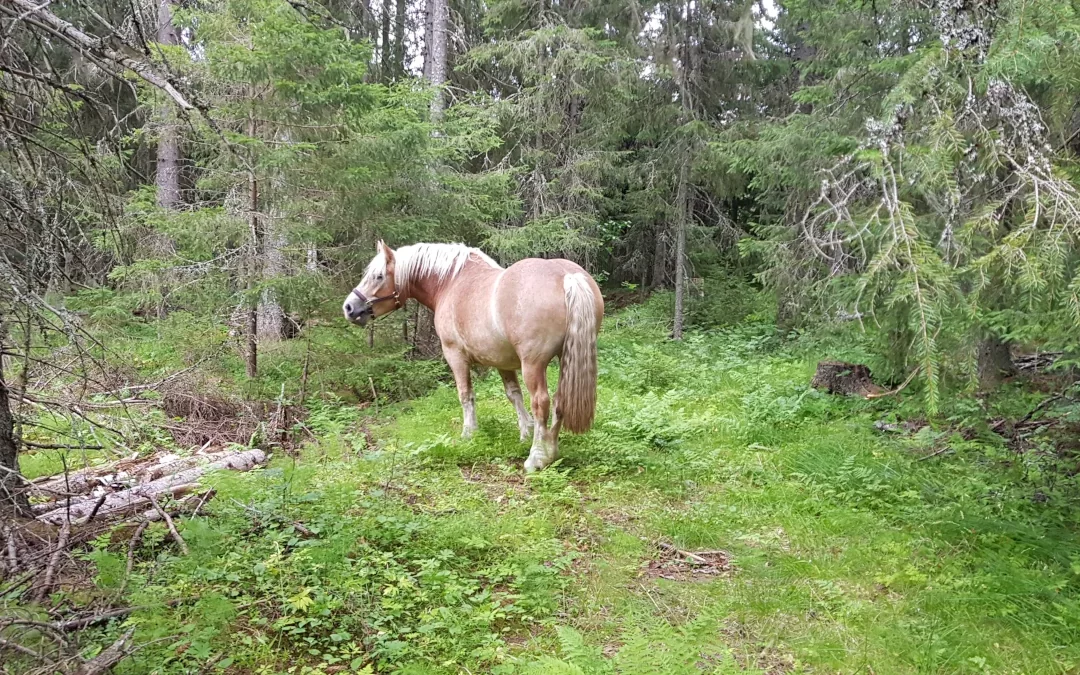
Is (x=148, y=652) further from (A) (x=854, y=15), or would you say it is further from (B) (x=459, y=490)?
(A) (x=854, y=15)

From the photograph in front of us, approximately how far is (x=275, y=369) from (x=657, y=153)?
8592mm

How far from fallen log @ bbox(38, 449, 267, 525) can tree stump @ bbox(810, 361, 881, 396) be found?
6.34m

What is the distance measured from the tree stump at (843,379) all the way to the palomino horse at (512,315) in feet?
11.9

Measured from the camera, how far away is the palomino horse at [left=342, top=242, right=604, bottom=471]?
190 inches

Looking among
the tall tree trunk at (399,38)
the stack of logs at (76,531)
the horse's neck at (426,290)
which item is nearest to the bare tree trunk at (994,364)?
the horse's neck at (426,290)

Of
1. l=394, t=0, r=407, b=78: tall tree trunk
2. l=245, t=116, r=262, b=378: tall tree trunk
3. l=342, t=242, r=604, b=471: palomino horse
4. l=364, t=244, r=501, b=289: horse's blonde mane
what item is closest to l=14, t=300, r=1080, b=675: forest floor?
l=342, t=242, r=604, b=471: palomino horse

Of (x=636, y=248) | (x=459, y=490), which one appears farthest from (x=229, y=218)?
(x=636, y=248)

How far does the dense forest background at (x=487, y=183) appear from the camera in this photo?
8.30 ft

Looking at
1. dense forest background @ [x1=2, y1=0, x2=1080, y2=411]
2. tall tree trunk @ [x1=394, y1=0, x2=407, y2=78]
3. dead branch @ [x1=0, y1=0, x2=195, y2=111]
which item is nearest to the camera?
dead branch @ [x1=0, y1=0, x2=195, y2=111]

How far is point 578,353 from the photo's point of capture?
4.80 m

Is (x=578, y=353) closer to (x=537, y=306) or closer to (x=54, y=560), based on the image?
(x=537, y=306)

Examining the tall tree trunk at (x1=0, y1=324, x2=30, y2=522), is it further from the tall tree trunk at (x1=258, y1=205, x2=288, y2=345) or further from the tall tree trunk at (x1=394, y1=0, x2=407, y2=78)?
the tall tree trunk at (x1=394, y1=0, x2=407, y2=78)

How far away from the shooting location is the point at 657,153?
12273mm

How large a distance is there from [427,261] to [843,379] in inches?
201
